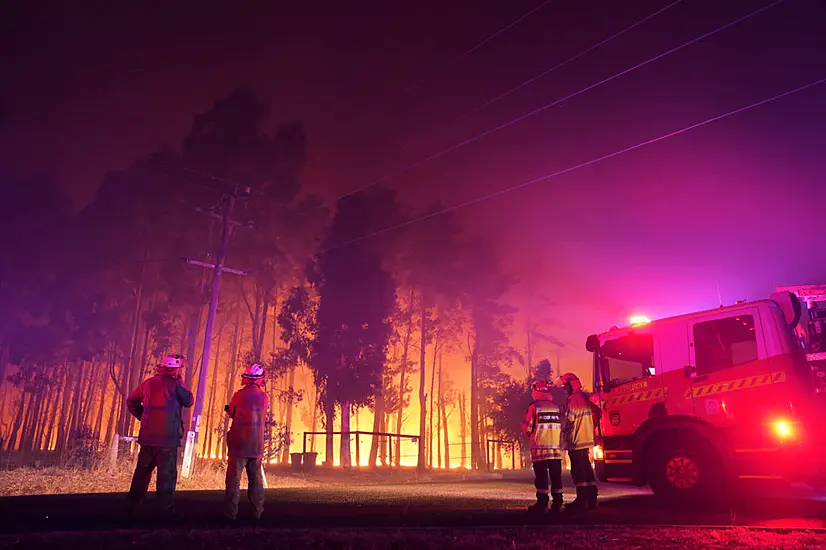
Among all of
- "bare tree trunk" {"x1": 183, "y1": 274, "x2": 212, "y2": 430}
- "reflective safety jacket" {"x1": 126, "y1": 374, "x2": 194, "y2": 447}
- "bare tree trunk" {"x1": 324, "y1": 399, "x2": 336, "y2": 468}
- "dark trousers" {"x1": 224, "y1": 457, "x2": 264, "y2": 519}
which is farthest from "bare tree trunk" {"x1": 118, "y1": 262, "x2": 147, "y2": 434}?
"dark trousers" {"x1": 224, "y1": 457, "x2": 264, "y2": 519}

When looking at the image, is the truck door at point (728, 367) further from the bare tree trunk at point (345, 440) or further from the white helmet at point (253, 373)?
the bare tree trunk at point (345, 440)

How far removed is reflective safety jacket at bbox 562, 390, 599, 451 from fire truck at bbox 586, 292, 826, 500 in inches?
41.4

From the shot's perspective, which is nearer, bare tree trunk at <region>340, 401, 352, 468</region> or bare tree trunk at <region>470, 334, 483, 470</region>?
bare tree trunk at <region>340, 401, 352, 468</region>

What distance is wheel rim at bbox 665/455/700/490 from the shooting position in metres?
8.42

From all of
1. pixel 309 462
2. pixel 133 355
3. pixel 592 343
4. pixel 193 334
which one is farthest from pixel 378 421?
pixel 592 343

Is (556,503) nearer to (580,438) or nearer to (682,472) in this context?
(580,438)

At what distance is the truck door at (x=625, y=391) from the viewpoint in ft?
30.6

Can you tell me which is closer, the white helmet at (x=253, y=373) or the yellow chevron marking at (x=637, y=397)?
the white helmet at (x=253, y=373)

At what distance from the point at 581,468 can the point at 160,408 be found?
5721 millimetres

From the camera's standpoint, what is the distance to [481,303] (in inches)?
1848

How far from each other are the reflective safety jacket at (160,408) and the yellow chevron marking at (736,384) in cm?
700

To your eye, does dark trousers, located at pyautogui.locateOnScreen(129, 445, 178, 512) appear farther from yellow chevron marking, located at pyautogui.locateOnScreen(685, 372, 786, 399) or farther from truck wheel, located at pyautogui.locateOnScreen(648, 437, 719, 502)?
yellow chevron marking, located at pyautogui.locateOnScreen(685, 372, 786, 399)

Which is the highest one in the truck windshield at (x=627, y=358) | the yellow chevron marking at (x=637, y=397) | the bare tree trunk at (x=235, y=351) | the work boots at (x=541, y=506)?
the bare tree trunk at (x=235, y=351)

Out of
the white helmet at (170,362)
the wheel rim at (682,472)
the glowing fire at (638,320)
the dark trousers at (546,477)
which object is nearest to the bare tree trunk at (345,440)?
the glowing fire at (638,320)
